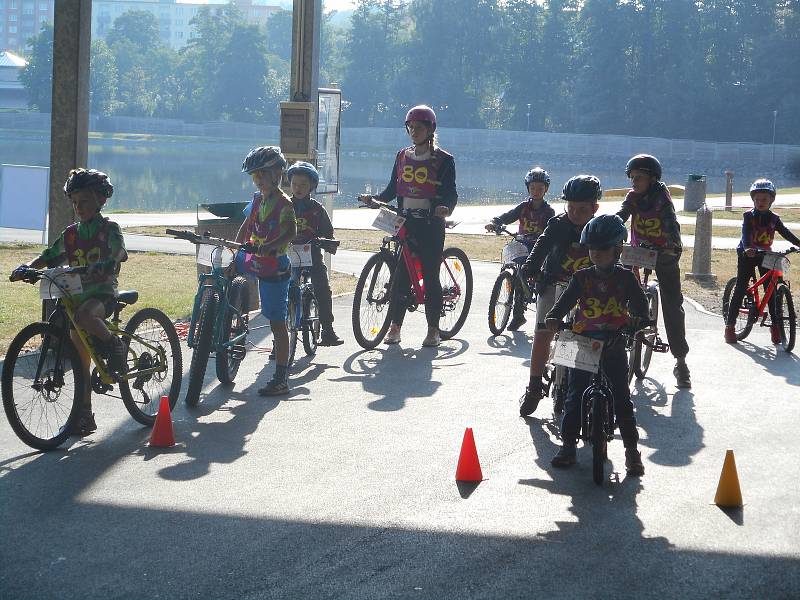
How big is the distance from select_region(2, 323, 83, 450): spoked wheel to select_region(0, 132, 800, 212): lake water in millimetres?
25211

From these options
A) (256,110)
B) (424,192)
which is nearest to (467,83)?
(256,110)

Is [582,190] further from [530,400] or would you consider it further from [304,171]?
[304,171]

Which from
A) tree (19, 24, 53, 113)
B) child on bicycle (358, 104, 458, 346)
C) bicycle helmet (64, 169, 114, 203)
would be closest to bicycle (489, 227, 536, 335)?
child on bicycle (358, 104, 458, 346)

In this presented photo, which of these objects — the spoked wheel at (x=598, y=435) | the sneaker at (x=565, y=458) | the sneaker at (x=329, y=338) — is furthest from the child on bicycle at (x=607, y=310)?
the sneaker at (x=329, y=338)

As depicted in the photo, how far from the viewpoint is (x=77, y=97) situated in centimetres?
1012

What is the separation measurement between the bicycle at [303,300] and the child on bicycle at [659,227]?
234 centimetres

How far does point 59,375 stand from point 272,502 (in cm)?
160

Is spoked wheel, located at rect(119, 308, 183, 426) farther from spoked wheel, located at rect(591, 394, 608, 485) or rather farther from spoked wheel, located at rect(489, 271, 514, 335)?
spoked wheel, located at rect(489, 271, 514, 335)

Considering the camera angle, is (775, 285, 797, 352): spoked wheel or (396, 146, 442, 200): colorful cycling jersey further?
(775, 285, 797, 352): spoked wheel

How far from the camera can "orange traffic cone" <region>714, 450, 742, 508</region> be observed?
6324 mm

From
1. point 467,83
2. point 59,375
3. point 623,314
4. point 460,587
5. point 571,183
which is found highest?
point 467,83

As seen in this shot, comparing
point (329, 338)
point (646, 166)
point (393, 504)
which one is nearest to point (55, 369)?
point (393, 504)

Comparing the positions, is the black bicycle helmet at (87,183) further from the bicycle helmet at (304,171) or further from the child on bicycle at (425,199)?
the child on bicycle at (425,199)

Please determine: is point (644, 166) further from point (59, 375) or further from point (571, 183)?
point (59, 375)
